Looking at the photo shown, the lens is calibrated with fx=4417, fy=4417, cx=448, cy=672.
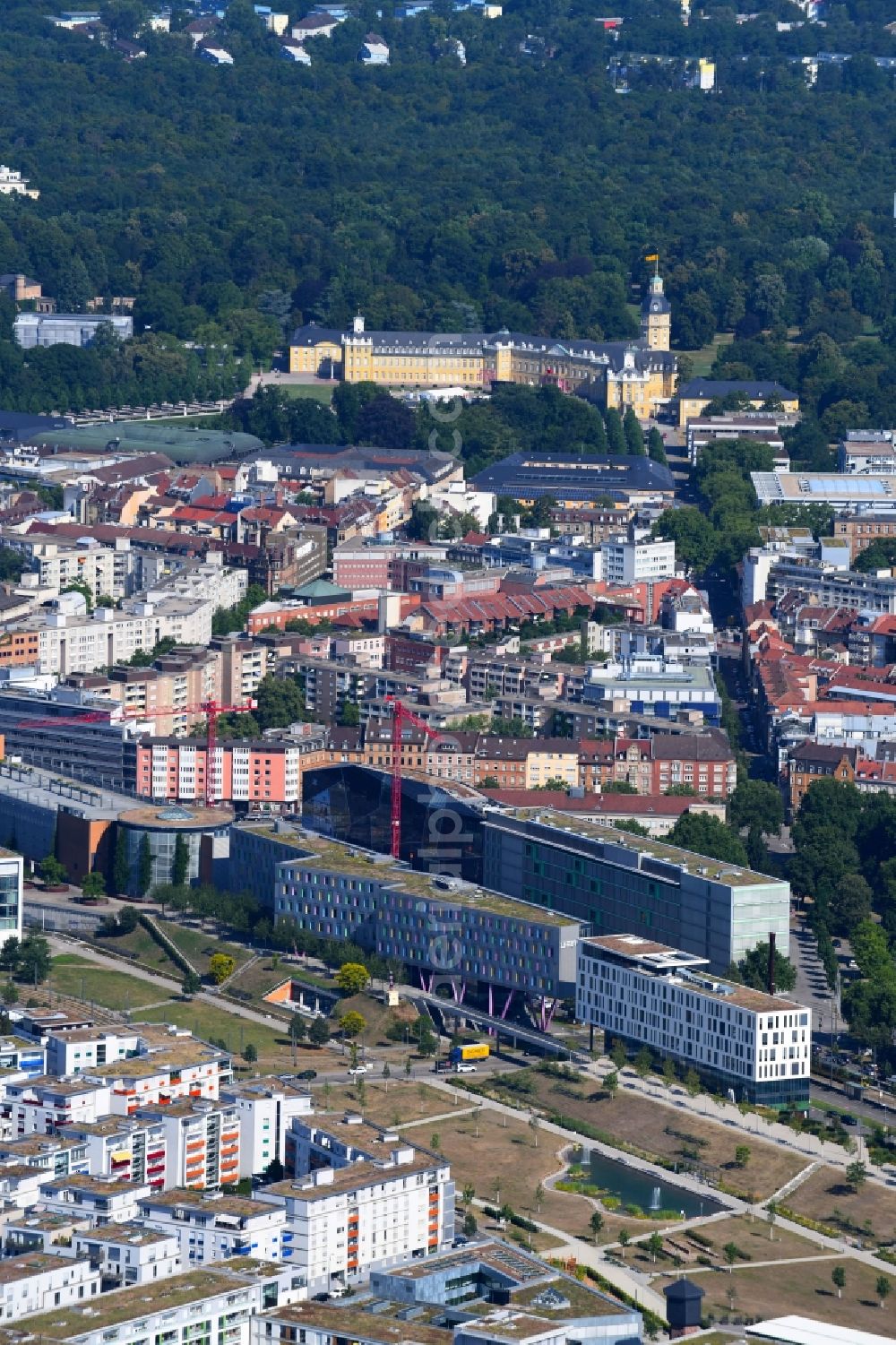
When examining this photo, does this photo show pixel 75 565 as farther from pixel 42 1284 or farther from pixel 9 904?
pixel 42 1284

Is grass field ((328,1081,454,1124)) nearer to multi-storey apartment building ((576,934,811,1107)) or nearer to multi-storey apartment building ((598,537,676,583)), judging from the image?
multi-storey apartment building ((576,934,811,1107))

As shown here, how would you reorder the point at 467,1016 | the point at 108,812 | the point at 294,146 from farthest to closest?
1. the point at 294,146
2. the point at 108,812
3. the point at 467,1016

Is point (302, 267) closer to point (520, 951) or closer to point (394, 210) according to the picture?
point (394, 210)

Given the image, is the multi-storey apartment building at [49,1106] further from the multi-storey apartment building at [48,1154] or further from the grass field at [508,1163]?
the grass field at [508,1163]

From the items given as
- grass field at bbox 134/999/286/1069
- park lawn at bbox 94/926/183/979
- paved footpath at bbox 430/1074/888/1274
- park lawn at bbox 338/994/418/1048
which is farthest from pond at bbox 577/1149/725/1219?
park lawn at bbox 94/926/183/979

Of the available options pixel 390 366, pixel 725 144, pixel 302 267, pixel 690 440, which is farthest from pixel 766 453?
pixel 725 144

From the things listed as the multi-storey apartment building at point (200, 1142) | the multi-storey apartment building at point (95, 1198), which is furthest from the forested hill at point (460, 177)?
the multi-storey apartment building at point (95, 1198)
